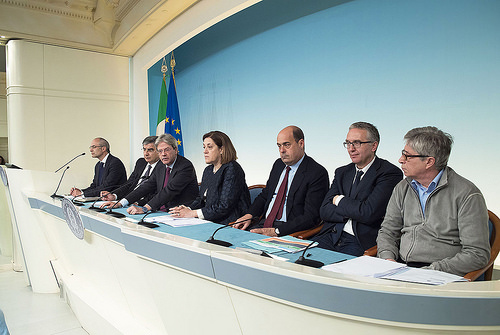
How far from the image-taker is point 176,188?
10.8 feet

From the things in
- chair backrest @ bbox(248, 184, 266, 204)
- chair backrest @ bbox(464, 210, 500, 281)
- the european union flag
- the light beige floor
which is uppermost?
the european union flag

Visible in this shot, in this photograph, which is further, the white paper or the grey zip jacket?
the grey zip jacket

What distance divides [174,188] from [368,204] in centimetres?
174

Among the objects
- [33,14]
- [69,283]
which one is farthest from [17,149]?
[69,283]

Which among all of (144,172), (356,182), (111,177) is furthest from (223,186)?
(111,177)

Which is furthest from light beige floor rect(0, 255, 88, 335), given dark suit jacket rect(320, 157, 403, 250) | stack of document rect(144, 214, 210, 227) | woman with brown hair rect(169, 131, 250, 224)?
dark suit jacket rect(320, 157, 403, 250)

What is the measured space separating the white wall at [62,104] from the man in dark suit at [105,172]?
111 cm

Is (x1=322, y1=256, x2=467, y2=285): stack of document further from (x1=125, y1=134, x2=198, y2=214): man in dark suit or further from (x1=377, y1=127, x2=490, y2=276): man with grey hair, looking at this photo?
(x1=125, y1=134, x2=198, y2=214): man in dark suit

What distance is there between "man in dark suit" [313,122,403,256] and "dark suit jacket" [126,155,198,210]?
142cm

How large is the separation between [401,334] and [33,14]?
19.4 feet

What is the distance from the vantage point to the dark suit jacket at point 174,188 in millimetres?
3244

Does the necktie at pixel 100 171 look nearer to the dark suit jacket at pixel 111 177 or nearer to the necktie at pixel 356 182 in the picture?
the dark suit jacket at pixel 111 177

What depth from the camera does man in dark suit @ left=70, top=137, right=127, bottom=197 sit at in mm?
4466

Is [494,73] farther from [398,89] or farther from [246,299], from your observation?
[246,299]
